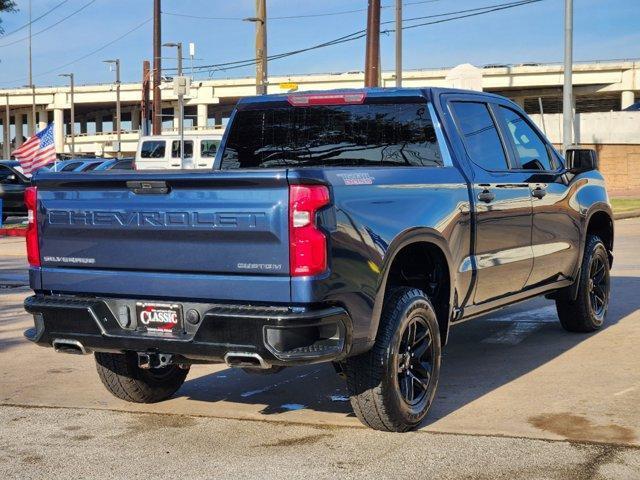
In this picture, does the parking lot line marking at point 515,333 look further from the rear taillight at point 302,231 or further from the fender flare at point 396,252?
the rear taillight at point 302,231

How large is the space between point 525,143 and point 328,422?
2887mm

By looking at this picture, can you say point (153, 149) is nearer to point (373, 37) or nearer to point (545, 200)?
point (373, 37)

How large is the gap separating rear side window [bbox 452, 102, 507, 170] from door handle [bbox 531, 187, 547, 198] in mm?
384

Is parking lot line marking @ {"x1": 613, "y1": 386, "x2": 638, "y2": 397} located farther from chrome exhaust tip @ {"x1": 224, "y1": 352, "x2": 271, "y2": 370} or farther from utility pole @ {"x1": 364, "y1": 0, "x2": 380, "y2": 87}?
utility pole @ {"x1": 364, "y1": 0, "x2": 380, "y2": 87}

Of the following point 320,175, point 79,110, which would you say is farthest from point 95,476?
point 79,110

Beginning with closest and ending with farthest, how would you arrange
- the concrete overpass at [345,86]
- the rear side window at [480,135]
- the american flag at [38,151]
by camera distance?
1. the rear side window at [480,135]
2. the american flag at [38,151]
3. the concrete overpass at [345,86]

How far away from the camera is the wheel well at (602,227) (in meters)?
8.88

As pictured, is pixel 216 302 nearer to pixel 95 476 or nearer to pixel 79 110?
pixel 95 476

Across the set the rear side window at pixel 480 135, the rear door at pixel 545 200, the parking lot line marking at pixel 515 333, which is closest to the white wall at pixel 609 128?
the parking lot line marking at pixel 515 333

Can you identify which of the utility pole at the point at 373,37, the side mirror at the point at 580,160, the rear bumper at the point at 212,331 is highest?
the utility pole at the point at 373,37

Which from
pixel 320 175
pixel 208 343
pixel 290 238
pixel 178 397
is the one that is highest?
pixel 320 175

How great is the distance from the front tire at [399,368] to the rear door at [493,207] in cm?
80

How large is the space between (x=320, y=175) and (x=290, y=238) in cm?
35

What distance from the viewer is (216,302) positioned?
5.11 m
